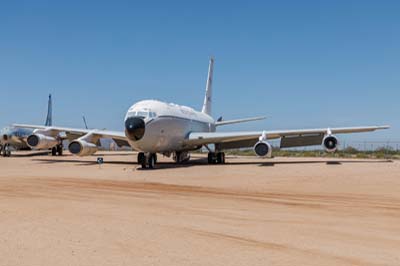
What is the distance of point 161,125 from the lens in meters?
27.2

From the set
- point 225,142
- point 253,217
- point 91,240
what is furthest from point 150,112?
point 91,240

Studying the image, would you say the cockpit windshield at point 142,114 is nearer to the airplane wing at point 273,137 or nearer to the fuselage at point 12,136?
the airplane wing at point 273,137

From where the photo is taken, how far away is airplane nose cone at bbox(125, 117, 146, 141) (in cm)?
2478

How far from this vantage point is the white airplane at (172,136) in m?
25.9

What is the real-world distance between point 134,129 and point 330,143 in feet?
38.7

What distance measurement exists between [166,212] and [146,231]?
2.13 m

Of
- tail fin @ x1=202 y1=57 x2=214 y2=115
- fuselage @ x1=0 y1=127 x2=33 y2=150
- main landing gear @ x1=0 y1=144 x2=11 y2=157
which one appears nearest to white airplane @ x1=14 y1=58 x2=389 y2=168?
tail fin @ x1=202 y1=57 x2=214 y2=115

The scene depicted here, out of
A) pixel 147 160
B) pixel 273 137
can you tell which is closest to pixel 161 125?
pixel 147 160

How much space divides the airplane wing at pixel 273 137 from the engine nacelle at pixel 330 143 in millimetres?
819

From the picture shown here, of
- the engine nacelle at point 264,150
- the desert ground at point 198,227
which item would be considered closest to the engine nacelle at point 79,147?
the engine nacelle at point 264,150

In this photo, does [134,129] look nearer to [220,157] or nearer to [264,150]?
[264,150]

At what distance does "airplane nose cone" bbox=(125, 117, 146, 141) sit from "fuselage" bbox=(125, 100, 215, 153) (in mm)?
100

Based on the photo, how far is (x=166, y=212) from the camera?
9625 millimetres

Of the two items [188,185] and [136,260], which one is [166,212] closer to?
[136,260]
